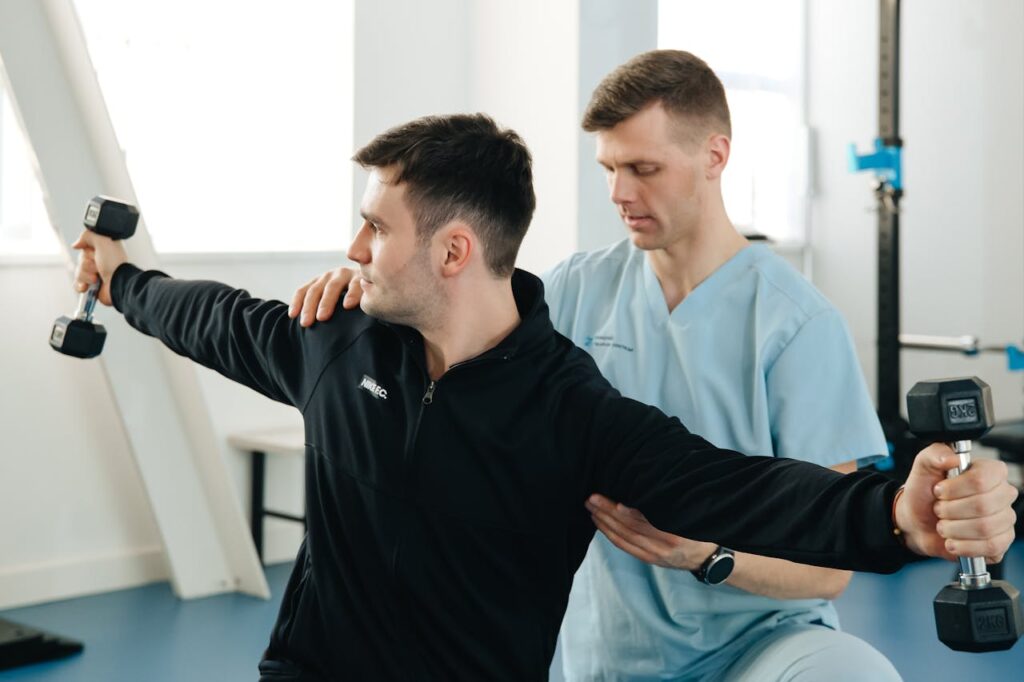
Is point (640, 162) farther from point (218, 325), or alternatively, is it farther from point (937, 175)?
point (937, 175)

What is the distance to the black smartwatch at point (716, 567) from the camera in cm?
173

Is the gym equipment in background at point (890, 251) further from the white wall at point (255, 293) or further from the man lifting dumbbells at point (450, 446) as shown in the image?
the man lifting dumbbells at point (450, 446)

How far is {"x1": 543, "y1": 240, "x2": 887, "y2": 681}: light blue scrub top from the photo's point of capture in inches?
75.3

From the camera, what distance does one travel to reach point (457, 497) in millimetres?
1697

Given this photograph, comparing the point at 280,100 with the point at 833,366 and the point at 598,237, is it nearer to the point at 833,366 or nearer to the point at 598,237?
the point at 598,237

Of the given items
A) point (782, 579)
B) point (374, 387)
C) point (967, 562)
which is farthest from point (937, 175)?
point (967, 562)

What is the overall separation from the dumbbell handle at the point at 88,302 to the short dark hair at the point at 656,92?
3.08 feet

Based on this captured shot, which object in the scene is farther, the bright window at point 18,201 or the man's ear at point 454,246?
the bright window at point 18,201

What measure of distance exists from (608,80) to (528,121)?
2.15 metres

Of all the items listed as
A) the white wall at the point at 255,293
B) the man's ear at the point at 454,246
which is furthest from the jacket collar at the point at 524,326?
the white wall at the point at 255,293

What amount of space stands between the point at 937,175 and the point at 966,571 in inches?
205

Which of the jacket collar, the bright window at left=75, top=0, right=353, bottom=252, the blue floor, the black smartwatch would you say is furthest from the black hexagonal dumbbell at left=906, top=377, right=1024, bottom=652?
the bright window at left=75, top=0, right=353, bottom=252

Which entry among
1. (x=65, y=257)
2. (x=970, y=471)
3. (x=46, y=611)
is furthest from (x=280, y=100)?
(x=970, y=471)

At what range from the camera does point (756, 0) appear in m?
6.52
